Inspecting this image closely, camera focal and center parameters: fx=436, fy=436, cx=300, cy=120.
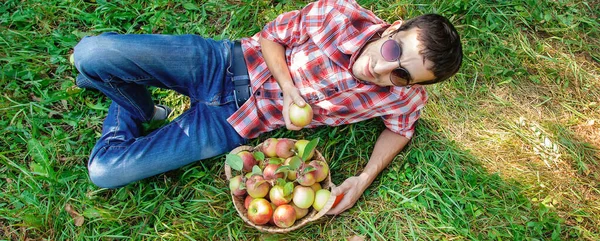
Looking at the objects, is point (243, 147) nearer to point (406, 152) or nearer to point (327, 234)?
point (327, 234)

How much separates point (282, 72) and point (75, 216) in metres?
1.79

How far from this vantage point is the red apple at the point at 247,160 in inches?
116

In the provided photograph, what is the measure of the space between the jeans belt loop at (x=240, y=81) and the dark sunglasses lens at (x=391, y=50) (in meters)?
1.02

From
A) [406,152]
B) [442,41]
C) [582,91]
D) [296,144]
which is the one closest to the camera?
[442,41]

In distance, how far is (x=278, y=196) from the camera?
2789mm

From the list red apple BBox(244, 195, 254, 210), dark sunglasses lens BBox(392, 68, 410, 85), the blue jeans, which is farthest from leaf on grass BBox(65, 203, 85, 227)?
dark sunglasses lens BBox(392, 68, 410, 85)

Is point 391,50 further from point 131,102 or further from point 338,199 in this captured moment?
point 131,102

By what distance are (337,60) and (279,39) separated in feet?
1.38

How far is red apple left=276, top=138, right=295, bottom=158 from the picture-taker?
297 centimetres

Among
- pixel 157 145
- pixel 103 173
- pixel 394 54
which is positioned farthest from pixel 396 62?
pixel 103 173

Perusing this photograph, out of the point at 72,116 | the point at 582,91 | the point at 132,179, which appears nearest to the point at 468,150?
the point at 582,91

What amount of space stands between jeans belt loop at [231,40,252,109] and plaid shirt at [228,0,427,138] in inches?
2.0

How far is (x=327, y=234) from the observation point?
3066 millimetres

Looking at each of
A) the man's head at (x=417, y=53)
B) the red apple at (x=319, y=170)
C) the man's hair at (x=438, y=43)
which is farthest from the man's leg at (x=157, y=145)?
the man's hair at (x=438, y=43)
